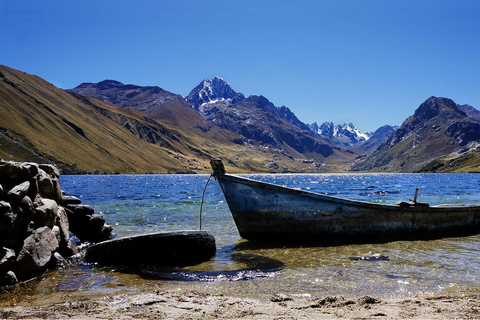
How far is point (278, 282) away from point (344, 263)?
10.8ft

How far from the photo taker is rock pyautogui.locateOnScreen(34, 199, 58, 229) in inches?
412

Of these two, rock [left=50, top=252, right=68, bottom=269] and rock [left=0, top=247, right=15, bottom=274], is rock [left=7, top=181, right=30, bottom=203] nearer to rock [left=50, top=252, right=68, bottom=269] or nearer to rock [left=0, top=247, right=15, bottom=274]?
rock [left=0, top=247, right=15, bottom=274]

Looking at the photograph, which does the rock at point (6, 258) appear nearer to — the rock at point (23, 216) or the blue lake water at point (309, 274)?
the rock at point (23, 216)

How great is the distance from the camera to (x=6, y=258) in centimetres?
868

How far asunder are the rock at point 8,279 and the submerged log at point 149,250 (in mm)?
3221

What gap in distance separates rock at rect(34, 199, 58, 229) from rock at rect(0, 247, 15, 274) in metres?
1.67

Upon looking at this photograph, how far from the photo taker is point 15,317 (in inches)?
259

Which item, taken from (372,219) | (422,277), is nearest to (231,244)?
(372,219)

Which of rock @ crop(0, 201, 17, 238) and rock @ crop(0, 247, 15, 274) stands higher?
rock @ crop(0, 201, 17, 238)

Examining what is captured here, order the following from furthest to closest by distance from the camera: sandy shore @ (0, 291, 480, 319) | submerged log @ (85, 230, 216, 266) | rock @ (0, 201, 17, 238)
→ submerged log @ (85, 230, 216, 266) → rock @ (0, 201, 17, 238) → sandy shore @ (0, 291, 480, 319)

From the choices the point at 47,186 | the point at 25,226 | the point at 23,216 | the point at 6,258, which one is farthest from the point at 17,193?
the point at 47,186

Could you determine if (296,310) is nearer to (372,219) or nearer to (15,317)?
(15,317)

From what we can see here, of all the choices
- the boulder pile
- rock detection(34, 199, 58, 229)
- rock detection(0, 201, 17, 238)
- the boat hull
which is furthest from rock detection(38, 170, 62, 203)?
the boat hull

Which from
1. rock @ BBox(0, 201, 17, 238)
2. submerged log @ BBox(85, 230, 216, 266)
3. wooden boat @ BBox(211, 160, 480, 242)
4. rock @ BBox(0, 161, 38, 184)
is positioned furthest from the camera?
wooden boat @ BBox(211, 160, 480, 242)
